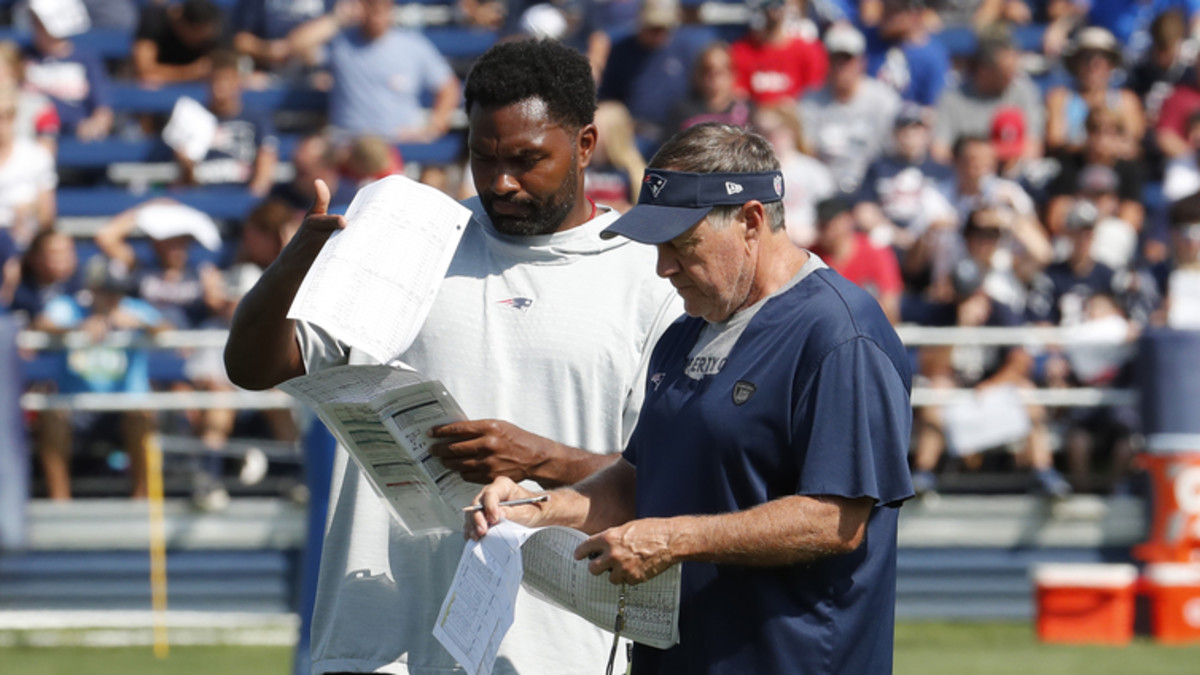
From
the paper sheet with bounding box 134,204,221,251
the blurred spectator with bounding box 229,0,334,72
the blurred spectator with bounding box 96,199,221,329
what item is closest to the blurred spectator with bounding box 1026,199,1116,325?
the blurred spectator with bounding box 96,199,221,329

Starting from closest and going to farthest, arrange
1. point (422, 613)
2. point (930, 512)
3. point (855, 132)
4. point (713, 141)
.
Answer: point (713, 141), point (422, 613), point (930, 512), point (855, 132)

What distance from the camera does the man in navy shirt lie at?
107 inches

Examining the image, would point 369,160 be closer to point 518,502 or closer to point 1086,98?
point 1086,98

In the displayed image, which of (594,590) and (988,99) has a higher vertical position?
(594,590)

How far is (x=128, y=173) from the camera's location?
1191 cm

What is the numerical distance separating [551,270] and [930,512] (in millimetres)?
6008

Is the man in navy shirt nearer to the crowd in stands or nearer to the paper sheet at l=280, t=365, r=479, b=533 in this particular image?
the paper sheet at l=280, t=365, r=479, b=533

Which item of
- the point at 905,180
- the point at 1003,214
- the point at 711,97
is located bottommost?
the point at 1003,214

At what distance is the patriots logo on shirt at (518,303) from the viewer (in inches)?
134

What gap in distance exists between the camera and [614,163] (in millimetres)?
9711

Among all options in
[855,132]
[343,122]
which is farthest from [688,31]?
[343,122]

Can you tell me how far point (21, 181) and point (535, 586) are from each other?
29.4ft

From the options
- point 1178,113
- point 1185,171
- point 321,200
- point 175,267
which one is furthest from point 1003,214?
point 321,200

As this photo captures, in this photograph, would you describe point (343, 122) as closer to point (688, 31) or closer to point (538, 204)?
point (688, 31)
